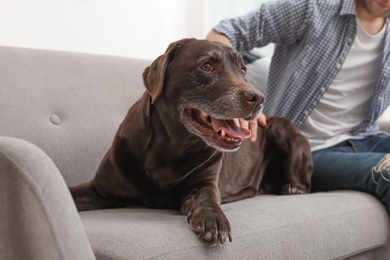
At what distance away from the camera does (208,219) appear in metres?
1.25

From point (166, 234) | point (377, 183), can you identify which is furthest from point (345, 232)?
point (166, 234)

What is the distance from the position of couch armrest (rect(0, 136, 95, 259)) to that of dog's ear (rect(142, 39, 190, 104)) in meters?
0.53

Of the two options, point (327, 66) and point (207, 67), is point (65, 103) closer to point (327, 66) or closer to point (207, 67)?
point (207, 67)

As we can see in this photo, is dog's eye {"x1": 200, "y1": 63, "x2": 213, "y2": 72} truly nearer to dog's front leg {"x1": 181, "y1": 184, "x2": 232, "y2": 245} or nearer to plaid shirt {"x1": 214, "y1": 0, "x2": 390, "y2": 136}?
dog's front leg {"x1": 181, "y1": 184, "x2": 232, "y2": 245}

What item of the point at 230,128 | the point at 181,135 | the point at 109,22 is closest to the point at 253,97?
the point at 230,128

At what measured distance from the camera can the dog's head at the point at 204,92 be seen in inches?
55.3

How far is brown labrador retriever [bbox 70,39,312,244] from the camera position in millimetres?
1417

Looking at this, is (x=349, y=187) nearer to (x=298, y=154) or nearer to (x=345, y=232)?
(x=298, y=154)

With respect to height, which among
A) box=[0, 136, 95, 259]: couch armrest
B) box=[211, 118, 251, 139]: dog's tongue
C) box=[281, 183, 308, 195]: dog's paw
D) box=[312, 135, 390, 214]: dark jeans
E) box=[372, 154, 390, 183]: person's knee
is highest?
box=[0, 136, 95, 259]: couch armrest

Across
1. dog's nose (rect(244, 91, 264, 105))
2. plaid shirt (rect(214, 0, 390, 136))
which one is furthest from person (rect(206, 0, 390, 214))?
dog's nose (rect(244, 91, 264, 105))

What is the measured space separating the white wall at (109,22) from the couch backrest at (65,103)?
1.40 ft

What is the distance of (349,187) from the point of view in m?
2.09

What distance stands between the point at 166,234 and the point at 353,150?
147cm

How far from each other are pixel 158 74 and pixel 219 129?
0.77 feet
